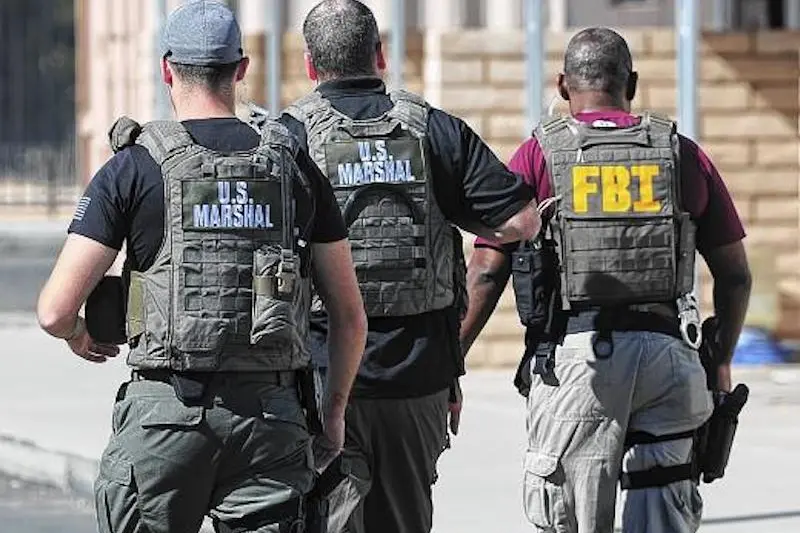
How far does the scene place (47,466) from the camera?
10547 millimetres

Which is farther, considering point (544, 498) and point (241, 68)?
point (544, 498)

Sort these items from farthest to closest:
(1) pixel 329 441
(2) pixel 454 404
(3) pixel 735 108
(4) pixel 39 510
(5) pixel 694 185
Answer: (3) pixel 735 108 < (4) pixel 39 510 < (5) pixel 694 185 < (2) pixel 454 404 < (1) pixel 329 441

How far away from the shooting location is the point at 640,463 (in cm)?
627

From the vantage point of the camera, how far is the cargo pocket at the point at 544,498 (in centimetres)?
631

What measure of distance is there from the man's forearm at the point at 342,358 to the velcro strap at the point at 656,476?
135 centimetres

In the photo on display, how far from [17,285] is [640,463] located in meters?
17.0

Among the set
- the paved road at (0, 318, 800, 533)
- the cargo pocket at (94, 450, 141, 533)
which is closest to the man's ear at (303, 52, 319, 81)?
the cargo pocket at (94, 450, 141, 533)

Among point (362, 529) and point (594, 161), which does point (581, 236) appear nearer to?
point (594, 161)

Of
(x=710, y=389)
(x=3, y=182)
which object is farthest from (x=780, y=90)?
(x=3, y=182)

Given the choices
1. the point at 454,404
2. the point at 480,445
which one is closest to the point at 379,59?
the point at 454,404

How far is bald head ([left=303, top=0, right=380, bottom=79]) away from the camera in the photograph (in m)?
5.84

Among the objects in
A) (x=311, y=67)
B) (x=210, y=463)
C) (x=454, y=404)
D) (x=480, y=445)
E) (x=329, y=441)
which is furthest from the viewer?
(x=480, y=445)

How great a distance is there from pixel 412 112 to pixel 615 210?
0.70 m

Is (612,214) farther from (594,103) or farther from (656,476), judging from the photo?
(656,476)
